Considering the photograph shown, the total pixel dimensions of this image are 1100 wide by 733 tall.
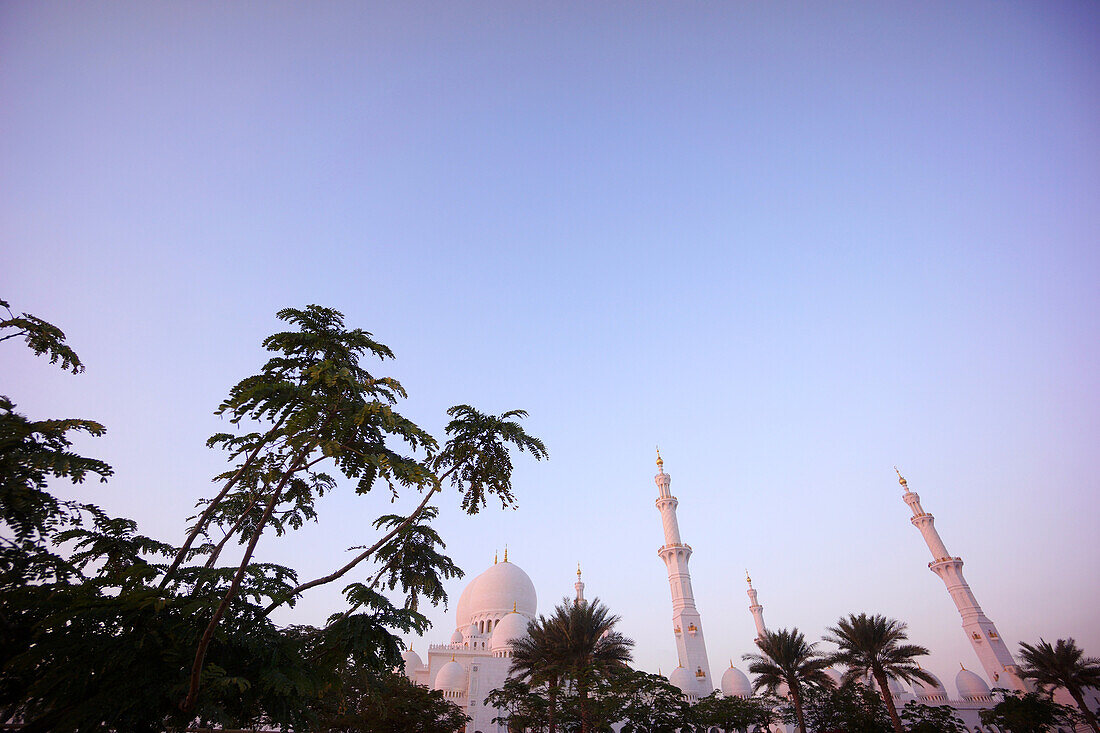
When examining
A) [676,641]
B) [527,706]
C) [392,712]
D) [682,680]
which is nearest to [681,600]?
[676,641]

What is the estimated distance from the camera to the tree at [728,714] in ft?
81.4

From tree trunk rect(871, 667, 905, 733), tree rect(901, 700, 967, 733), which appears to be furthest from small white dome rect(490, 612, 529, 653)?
tree rect(901, 700, 967, 733)

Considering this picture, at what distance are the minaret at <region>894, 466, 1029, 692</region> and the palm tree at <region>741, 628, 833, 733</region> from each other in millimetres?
28423

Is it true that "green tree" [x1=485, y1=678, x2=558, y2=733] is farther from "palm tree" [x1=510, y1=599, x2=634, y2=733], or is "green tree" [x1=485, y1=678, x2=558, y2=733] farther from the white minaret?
the white minaret

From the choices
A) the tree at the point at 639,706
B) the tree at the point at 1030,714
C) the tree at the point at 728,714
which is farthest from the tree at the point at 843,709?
the tree at the point at 639,706

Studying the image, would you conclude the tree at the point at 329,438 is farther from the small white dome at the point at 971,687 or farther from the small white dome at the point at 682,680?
the small white dome at the point at 971,687

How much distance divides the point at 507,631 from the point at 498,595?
19.8ft

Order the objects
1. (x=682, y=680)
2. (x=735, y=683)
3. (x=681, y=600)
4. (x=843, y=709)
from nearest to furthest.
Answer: (x=843, y=709) < (x=682, y=680) < (x=735, y=683) < (x=681, y=600)

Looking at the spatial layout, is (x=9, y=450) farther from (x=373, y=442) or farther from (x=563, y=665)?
(x=563, y=665)

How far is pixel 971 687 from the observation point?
150ft

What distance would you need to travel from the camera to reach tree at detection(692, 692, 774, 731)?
977 inches

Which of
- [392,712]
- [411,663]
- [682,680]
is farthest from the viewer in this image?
[411,663]

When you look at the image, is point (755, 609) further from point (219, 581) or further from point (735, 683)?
point (219, 581)

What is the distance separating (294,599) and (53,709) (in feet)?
Answer: 11.4
